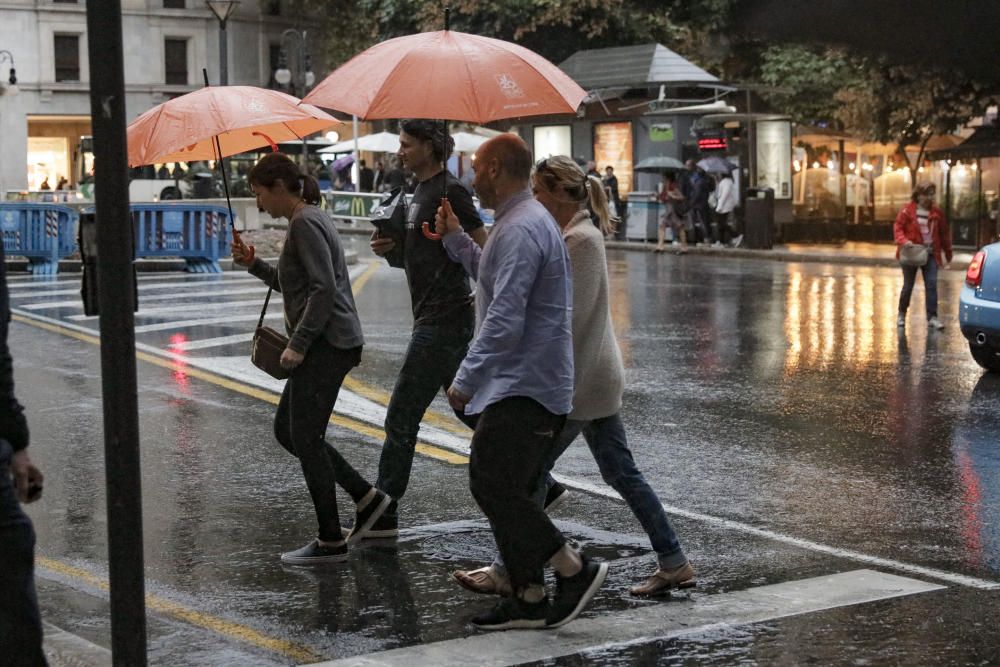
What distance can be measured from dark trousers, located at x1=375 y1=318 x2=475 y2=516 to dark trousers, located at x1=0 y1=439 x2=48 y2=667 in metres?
3.18

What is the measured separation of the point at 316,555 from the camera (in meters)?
6.92

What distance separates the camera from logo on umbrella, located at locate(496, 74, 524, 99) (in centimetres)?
684

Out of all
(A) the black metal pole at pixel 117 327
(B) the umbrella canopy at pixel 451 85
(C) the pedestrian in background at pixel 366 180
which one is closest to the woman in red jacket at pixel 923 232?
(B) the umbrella canopy at pixel 451 85

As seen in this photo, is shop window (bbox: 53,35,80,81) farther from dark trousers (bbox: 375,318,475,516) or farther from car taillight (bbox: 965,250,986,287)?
dark trousers (bbox: 375,318,475,516)

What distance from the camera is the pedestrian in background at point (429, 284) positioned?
7.11 m

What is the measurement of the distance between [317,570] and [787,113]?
36.4 meters

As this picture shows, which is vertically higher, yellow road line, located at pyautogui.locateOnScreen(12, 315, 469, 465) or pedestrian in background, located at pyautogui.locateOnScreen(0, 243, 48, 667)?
pedestrian in background, located at pyautogui.locateOnScreen(0, 243, 48, 667)

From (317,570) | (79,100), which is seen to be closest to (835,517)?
(317,570)

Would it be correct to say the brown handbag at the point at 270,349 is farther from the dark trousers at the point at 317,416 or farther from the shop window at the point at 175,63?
the shop window at the point at 175,63

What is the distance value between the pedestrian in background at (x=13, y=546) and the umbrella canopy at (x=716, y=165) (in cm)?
3020

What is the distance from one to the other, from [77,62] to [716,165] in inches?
1482

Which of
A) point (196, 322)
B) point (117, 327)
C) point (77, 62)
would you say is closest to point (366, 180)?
point (77, 62)

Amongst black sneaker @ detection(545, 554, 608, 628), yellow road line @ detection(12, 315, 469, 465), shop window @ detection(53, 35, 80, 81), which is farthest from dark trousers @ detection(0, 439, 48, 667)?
shop window @ detection(53, 35, 80, 81)

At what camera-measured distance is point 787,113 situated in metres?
41.6
